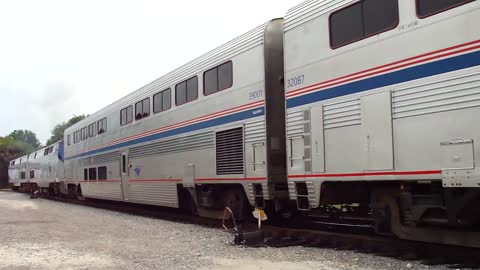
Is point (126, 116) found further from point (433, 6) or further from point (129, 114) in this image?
point (433, 6)

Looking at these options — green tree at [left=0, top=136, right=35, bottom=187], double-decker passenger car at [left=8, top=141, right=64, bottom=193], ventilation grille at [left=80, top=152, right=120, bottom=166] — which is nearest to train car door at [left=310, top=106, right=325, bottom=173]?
ventilation grille at [left=80, top=152, right=120, bottom=166]

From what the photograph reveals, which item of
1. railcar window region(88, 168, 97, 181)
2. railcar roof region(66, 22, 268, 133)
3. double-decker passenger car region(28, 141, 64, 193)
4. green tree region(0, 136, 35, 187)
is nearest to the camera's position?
railcar roof region(66, 22, 268, 133)

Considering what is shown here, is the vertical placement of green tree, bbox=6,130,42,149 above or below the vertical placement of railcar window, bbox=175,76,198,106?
above

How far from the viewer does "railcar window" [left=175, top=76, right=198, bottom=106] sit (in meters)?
12.3

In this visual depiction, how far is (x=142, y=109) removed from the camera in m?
15.7

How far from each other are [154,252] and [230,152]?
10.0 ft

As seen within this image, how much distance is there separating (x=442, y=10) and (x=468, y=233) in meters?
2.90

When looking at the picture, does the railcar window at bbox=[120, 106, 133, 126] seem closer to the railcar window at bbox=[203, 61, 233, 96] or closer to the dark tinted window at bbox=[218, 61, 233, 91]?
the railcar window at bbox=[203, 61, 233, 96]

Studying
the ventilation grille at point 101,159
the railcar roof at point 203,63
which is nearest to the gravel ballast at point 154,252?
the railcar roof at point 203,63

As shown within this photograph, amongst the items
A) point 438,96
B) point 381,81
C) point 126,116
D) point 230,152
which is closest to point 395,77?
point 381,81

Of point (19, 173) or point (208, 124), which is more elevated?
point (208, 124)

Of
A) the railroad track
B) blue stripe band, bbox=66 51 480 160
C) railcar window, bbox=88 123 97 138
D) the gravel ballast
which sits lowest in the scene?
the gravel ballast

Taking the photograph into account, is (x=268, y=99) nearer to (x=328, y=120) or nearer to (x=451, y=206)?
(x=328, y=120)

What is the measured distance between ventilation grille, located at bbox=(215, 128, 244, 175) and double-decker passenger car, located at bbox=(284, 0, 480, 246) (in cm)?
170
